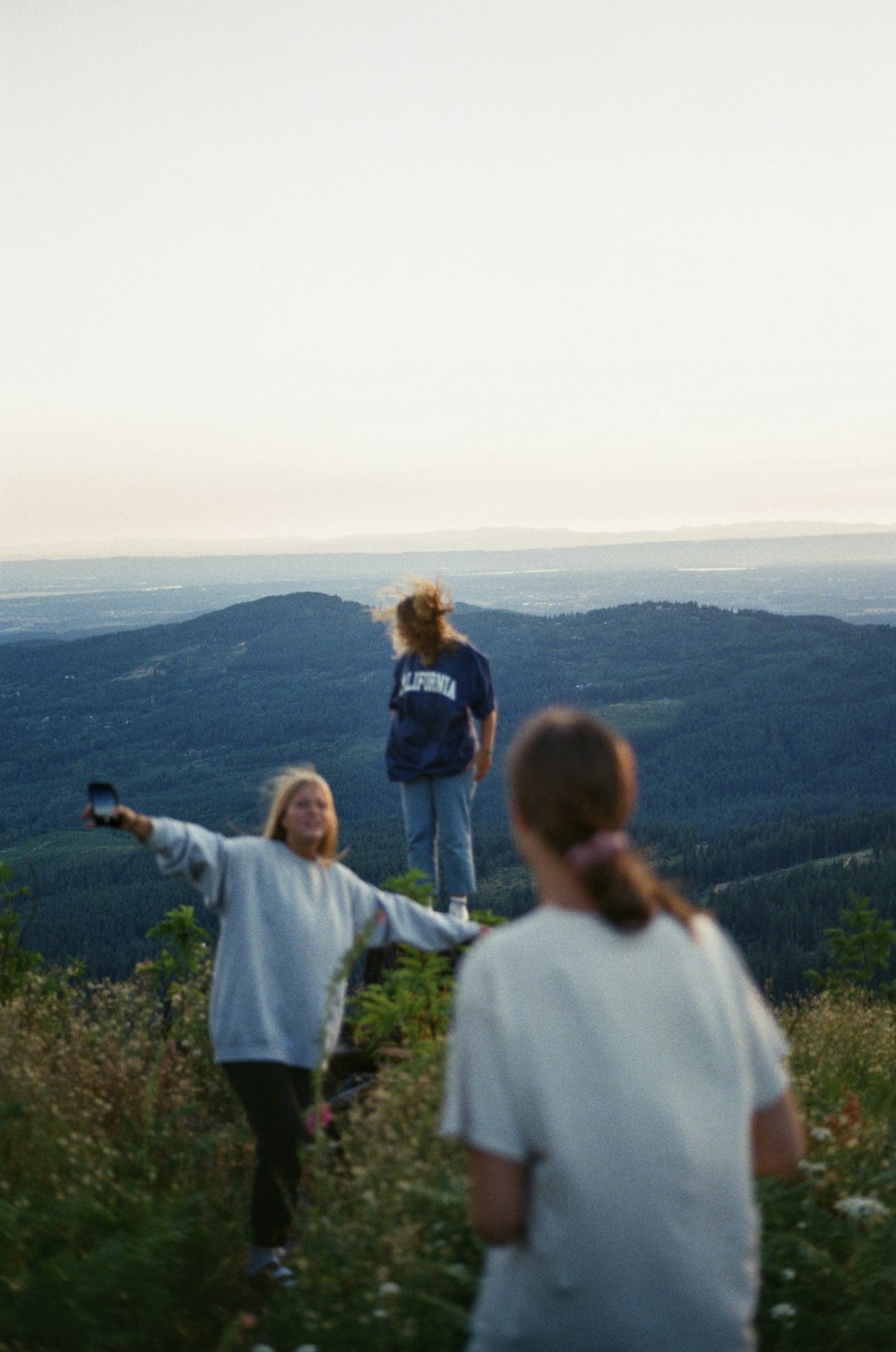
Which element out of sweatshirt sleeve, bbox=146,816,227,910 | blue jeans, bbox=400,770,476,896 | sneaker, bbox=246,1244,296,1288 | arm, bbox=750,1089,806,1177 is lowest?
sneaker, bbox=246,1244,296,1288

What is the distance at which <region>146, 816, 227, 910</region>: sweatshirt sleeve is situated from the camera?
4160 millimetres

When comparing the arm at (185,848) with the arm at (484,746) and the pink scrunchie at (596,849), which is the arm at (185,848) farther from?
the arm at (484,746)

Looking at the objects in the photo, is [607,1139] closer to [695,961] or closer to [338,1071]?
[695,961]

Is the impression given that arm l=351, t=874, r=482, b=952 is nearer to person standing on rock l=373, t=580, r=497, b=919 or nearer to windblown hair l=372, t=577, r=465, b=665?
person standing on rock l=373, t=580, r=497, b=919

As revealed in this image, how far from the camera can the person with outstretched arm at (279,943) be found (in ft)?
13.4

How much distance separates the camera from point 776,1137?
7.42ft

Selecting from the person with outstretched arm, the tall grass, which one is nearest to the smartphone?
the person with outstretched arm

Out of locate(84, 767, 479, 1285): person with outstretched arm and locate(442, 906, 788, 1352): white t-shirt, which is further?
locate(84, 767, 479, 1285): person with outstretched arm

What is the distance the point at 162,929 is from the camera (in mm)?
9055

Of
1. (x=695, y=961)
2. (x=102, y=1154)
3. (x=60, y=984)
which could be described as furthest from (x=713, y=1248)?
(x=60, y=984)

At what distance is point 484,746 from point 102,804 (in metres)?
3.26

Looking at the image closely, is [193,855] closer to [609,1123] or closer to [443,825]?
[609,1123]

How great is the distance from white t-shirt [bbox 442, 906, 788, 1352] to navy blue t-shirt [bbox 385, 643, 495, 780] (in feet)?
15.3

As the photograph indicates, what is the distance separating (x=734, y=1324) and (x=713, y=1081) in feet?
1.46
